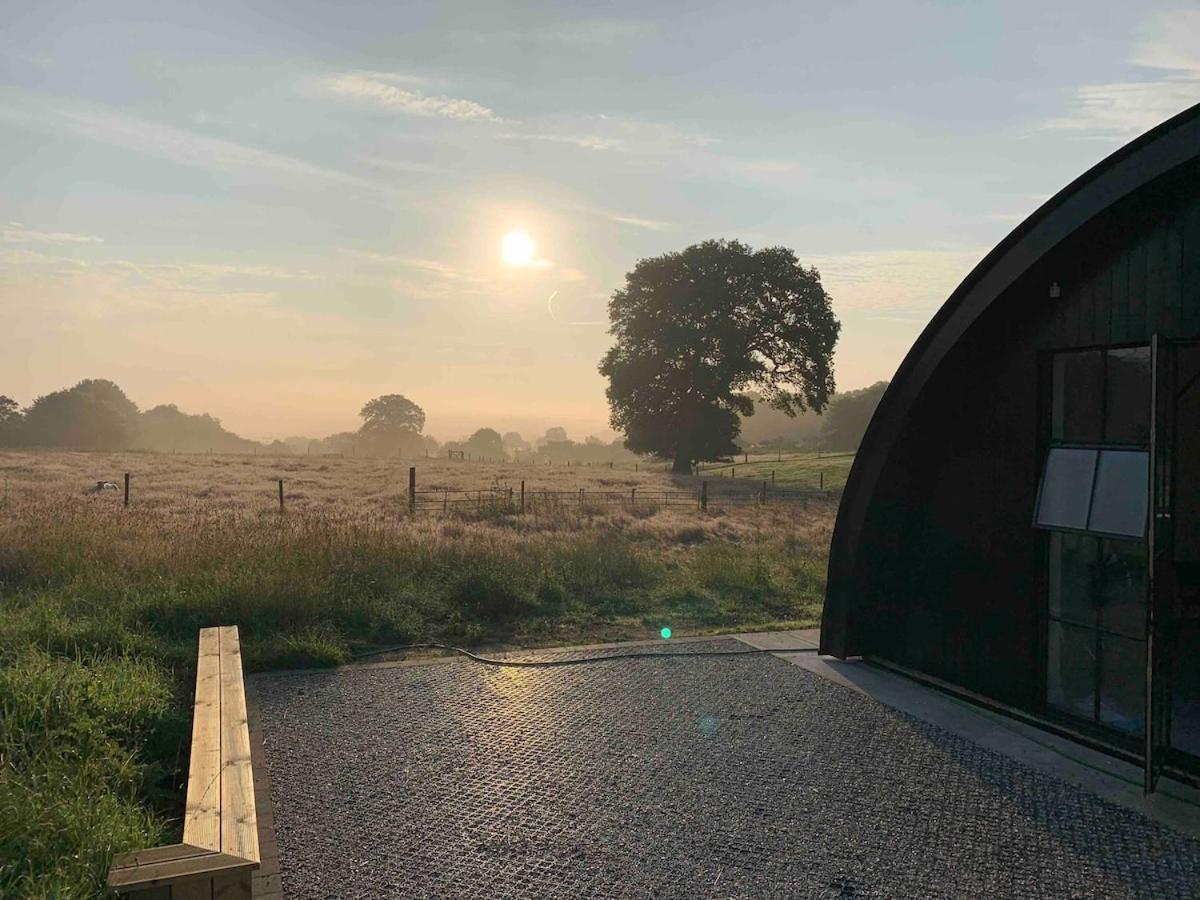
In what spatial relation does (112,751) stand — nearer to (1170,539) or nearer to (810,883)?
(810,883)

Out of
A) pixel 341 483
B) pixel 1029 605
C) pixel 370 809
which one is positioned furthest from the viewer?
pixel 341 483

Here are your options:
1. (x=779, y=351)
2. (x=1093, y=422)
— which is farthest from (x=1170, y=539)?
(x=779, y=351)

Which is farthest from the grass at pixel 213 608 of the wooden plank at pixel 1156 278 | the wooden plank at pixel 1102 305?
the wooden plank at pixel 1156 278

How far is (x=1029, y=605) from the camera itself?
7.06 metres

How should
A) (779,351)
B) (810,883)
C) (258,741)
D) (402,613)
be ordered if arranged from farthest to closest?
(779,351)
(402,613)
(258,741)
(810,883)

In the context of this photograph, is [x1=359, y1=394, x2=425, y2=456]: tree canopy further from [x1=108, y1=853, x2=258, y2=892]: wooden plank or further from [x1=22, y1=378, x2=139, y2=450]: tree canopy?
[x1=108, y1=853, x2=258, y2=892]: wooden plank

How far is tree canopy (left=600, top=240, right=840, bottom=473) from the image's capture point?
40.3 metres

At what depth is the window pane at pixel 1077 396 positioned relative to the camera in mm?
6633

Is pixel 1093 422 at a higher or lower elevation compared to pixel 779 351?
lower

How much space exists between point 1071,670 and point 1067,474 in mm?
1656

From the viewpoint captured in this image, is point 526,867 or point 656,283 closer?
point 526,867

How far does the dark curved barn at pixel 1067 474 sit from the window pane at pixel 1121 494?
12 mm

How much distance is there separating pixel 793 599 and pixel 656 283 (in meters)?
30.9

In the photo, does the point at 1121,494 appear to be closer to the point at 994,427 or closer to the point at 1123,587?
the point at 1123,587
